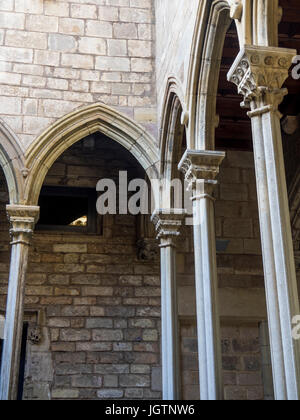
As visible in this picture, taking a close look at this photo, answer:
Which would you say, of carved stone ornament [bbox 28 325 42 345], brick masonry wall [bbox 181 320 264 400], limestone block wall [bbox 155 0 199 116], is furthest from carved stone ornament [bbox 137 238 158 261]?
limestone block wall [bbox 155 0 199 116]

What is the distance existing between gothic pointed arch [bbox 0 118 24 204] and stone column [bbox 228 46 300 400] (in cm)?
328

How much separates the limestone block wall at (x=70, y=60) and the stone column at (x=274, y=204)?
320cm

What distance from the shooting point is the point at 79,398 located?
7219 mm

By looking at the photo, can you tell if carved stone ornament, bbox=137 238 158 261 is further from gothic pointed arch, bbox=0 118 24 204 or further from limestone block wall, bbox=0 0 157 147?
gothic pointed arch, bbox=0 118 24 204

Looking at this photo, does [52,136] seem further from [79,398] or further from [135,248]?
[79,398]

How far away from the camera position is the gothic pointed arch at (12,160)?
6375mm

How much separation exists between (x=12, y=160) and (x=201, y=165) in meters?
2.31

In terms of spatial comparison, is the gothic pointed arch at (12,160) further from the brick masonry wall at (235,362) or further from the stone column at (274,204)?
the stone column at (274,204)

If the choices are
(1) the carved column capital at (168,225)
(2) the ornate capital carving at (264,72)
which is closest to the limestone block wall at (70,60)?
(1) the carved column capital at (168,225)

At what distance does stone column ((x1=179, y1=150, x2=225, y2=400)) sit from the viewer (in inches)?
184

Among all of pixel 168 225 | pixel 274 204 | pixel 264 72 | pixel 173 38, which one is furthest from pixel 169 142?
pixel 274 204
